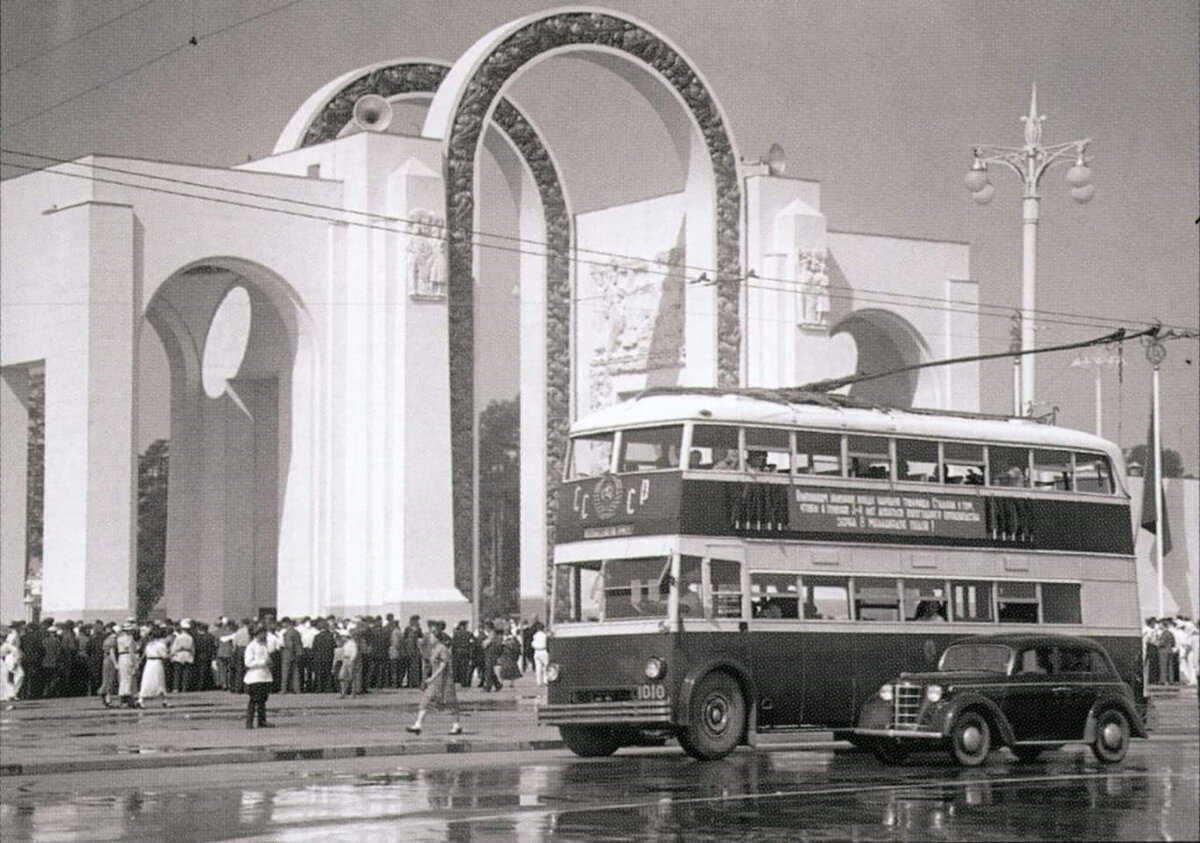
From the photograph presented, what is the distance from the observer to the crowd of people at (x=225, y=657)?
35688 millimetres

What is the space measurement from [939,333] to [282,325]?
695 inches

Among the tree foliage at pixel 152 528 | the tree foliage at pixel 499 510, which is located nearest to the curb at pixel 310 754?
the tree foliage at pixel 152 528

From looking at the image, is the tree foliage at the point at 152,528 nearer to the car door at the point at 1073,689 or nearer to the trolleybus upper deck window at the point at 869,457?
the trolleybus upper deck window at the point at 869,457

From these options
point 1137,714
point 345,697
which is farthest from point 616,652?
point 345,697

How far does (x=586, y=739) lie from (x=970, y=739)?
4.69 meters

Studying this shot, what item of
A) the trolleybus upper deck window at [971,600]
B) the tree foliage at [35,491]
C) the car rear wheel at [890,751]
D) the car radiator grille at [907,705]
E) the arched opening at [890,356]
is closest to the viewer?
the car radiator grille at [907,705]

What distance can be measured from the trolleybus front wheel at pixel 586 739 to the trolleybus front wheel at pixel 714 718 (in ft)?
4.26

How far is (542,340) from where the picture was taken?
55.1 m

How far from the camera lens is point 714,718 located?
78.0 feet

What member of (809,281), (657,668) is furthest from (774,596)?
(809,281)

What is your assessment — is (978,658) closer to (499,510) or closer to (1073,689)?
(1073,689)

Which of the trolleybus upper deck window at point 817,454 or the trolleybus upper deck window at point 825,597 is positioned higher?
the trolleybus upper deck window at point 817,454

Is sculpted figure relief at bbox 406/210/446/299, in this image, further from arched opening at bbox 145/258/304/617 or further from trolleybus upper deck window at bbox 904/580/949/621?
trolleybus upper deck window at bbox 904/580/949/621

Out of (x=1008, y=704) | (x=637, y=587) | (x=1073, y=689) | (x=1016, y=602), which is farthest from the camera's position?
(x=1016, y=602)
